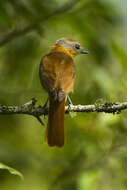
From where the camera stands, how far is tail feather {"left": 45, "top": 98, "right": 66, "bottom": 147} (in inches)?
162

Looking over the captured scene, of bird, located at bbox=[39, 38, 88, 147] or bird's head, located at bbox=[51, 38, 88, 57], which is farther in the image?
bird's head, located at bbox=[51, 38, 88, 57]

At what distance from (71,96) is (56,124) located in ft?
2.87

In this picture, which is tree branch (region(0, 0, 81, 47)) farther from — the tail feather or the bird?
the tail feather

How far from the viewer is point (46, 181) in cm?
587

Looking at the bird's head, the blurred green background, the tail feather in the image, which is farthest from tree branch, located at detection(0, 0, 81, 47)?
the bird's head

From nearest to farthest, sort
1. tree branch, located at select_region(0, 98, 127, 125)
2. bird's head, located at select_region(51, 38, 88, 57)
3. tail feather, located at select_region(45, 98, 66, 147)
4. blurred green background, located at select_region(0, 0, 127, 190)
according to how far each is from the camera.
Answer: tree branch, located at select_region(0, 98, 127, 125), tail feather, located at select_region(45, 98, 66, 147), blurred green background, located at select_region(0, 0, 127, 190), bird's head, located at select_region(51, 38, 88, 57)

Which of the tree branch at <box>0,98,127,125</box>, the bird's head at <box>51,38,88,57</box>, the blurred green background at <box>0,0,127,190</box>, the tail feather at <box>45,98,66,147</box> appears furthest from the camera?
the bird's head at <box>51,38,88,57</box>

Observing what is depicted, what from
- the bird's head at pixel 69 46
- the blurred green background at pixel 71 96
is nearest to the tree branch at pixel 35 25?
the blurred green background at pixel 71 96

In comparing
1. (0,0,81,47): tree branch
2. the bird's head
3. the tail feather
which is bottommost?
the tail feather

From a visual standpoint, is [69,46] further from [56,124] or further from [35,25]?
[56,124]

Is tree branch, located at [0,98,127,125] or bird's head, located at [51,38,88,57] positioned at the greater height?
bird's head, located at [51,38,88,57]

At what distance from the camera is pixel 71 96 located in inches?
195

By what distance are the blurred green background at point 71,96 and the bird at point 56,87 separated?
32 centimetres

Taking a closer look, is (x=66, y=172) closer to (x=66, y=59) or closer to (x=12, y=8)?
(x=66, y=59)
